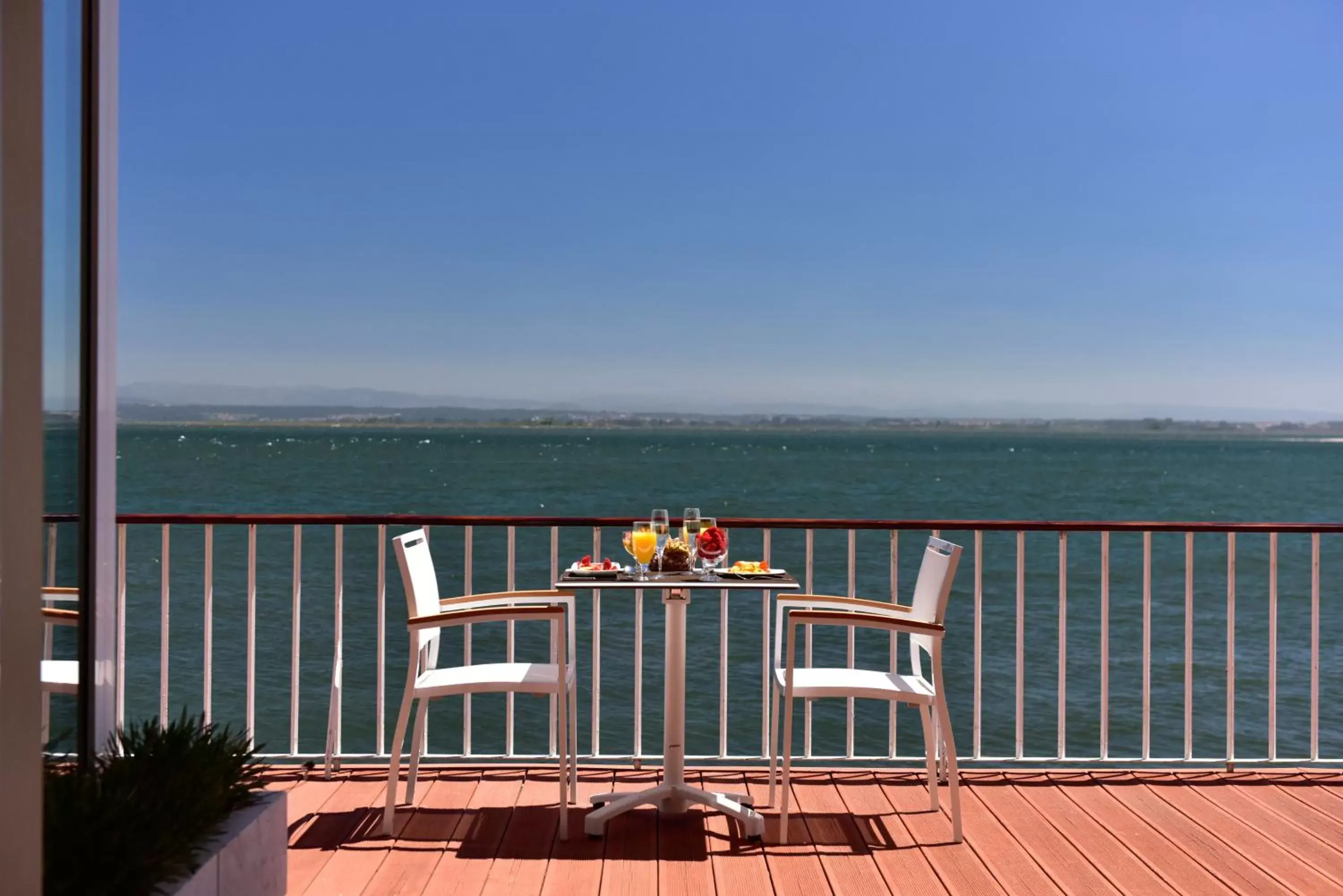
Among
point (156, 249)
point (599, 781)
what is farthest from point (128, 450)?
point (599, 781)

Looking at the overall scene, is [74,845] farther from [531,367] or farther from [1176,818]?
[531,367]

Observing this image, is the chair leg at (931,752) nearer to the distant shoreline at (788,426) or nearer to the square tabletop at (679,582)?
the square tabletop at (679,582)

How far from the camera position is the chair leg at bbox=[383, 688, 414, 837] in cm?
313

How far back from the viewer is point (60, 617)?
181 centimetres

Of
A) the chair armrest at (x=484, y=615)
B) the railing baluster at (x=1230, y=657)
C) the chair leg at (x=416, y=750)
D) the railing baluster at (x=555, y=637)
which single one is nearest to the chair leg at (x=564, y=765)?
the railing baluster at (x=555, y=637)

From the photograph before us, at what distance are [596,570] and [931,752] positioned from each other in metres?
1.28

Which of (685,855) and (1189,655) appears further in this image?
(1189,655)

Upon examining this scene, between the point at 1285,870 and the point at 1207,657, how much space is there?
12801 mm

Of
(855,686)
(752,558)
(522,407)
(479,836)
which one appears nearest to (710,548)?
(855,686)

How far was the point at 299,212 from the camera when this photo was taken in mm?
30672

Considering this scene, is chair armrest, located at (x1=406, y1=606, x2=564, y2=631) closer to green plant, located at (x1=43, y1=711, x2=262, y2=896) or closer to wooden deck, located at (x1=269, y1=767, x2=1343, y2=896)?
wooden deck, located at (x1=269, y1=767, x2=1343, y2=896)

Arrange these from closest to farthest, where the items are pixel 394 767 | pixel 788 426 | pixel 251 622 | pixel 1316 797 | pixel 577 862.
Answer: pixel 577 862 → pixel 394 767 → pixel 1316 797 → pixel 251 622 → pixel 788 426

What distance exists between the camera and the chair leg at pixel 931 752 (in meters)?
3.29

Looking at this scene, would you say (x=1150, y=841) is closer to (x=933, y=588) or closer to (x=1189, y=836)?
(x=1189, y=836)
